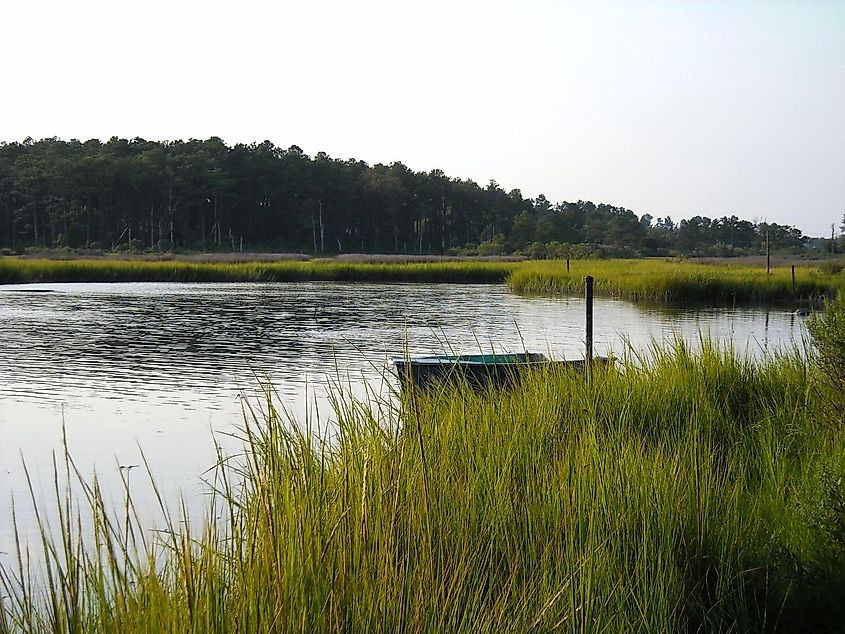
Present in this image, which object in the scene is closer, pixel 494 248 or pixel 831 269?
pixel 831 269

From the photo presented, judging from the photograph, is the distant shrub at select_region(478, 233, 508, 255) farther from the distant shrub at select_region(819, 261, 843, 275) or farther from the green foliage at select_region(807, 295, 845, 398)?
the green foliage at select_region(807, 295, 845, 398)

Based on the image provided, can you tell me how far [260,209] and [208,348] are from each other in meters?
62.5

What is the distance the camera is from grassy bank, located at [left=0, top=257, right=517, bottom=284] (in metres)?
38.6

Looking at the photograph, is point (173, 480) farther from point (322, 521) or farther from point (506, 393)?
point (322, 521)

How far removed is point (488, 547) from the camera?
340 centimetres

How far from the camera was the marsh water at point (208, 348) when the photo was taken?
7766 mm

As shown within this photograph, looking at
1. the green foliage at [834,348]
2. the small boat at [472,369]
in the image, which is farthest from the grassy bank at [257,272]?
the green foliage at [834,348]

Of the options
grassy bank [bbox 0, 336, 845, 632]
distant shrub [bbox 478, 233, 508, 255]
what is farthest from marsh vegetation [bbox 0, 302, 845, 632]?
distant shrub [bbox 478, 233, 508, 255]

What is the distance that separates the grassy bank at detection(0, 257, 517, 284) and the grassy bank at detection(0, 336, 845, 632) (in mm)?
35618

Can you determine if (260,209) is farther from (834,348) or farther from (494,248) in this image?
(834,348)

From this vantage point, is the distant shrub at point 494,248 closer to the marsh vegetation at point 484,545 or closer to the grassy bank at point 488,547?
the marsh vegetation at point 484,545

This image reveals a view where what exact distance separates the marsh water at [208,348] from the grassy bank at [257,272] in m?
7.47

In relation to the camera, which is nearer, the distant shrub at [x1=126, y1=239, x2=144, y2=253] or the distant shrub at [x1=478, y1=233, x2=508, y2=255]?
the distant shrub at [x1=126, y1=239, x2=144, y2=253]

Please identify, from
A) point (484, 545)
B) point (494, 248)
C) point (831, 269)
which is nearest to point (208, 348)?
point (484, 545)
